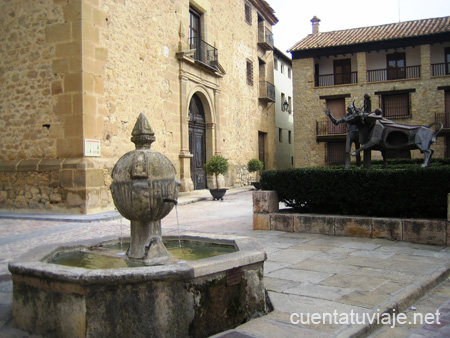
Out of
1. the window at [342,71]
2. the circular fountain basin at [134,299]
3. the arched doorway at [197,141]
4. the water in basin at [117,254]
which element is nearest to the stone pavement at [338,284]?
the circular fountain basin at [134,299]

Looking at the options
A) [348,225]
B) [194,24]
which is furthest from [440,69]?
[348,225]

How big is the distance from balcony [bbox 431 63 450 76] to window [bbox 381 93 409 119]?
7.26 ft

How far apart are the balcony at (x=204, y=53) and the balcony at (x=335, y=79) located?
12.3 m

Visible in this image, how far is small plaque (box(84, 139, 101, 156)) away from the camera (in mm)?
10156

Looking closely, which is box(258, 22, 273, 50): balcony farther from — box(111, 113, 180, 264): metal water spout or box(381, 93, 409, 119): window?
box(111, 113, 180, 264): metal water spout

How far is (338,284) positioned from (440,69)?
2586 centimetres

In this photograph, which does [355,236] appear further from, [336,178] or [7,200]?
[7,200]

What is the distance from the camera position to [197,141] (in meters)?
17.4

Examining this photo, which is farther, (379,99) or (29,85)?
(379,99)

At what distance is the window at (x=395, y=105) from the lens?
25469 millimetres

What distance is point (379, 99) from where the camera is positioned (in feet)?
85.3

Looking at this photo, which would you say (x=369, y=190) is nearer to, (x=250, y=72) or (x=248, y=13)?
(x=250, y=72)

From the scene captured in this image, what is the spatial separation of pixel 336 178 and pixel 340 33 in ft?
80.2

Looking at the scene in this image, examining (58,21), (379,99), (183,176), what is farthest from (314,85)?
(58,21)
